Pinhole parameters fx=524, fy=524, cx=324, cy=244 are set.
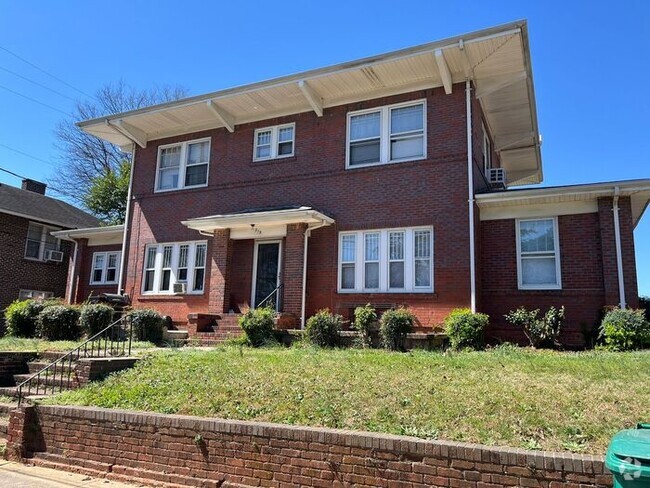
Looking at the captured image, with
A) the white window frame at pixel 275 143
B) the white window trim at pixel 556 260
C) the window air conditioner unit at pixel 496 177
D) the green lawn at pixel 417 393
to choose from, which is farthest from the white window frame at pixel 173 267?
the white window trim at pixel 556 260

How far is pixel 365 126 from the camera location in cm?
1468

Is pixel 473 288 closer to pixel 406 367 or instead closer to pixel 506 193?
pixel 506 193

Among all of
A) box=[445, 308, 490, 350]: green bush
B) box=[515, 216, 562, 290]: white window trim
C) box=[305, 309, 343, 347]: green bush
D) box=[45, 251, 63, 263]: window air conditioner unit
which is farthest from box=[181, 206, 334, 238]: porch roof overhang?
box=[45, 251, 63, 263]: window air conditioner unit

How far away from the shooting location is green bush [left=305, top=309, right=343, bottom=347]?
12125 mm

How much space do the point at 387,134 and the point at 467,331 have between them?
5.83 m

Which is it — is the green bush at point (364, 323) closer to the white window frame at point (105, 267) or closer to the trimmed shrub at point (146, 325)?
the trimmed shrub at point (146, 325)

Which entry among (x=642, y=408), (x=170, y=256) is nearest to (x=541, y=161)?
(x=170, y=256)

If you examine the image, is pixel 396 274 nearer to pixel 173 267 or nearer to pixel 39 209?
pixel 173 267

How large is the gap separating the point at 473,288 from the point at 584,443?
25.8ft

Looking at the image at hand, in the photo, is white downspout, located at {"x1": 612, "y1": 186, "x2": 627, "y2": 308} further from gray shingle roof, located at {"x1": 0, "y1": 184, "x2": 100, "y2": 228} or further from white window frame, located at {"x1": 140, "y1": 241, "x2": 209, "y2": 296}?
gray shingle roof, located at {"x1": 0, "y1": 184, "x2": 100, "y2": 228}

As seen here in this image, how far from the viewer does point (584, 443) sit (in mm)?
4656

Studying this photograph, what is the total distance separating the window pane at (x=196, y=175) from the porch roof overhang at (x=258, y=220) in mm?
1840

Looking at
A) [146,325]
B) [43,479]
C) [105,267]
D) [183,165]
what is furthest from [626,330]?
[105,267]

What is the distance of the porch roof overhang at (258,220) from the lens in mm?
13724
